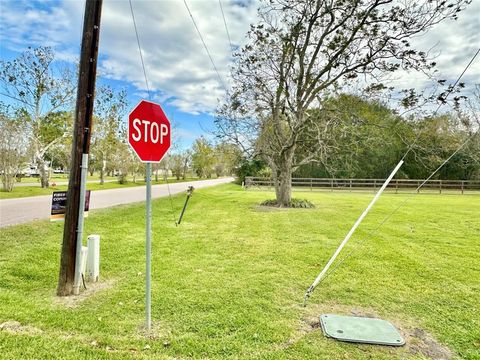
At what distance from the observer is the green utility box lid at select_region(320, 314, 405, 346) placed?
2.76 m

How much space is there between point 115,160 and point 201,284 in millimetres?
26301

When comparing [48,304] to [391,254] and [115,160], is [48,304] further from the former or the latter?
[115,160]

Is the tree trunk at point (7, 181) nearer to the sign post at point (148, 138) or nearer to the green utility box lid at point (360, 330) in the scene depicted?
the sign post at point (148, 138)

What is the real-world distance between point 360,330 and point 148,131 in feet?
9.14

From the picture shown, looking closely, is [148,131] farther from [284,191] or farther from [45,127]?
[45,127]

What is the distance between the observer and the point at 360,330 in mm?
2943

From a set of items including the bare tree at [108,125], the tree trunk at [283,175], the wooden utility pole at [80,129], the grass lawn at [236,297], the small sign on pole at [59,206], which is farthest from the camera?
the bare tree at [108,125]

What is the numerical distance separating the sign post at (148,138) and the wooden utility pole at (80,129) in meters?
1.22

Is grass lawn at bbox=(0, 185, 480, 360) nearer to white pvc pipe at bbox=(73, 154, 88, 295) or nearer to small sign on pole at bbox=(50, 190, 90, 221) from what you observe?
white pvc pipe at bbox=(73, 154, 88, 295)

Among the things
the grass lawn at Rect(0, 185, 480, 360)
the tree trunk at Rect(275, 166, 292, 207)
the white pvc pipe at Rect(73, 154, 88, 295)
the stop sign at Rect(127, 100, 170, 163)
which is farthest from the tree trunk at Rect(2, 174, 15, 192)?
the stop sign at Rect(127, 100, 170, 163)

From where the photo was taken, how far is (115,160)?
27.8 metres

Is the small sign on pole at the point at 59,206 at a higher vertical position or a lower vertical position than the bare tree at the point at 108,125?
lower

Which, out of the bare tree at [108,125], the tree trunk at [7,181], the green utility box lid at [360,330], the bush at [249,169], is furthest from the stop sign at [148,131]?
the bush at [249,169]

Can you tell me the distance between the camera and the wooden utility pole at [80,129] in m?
3.61
